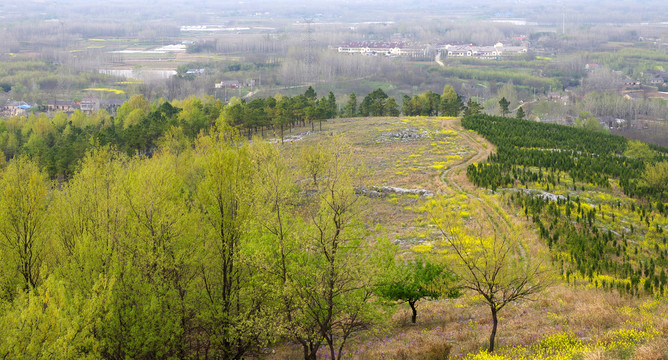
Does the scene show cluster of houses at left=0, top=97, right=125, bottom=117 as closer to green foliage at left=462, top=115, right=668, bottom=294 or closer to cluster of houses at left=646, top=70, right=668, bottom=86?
green foliage at left=462, top=115, right=668, bottom=294

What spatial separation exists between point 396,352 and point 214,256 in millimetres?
7724

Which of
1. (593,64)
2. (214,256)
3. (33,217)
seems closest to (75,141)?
(33,217)

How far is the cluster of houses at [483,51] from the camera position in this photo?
535 feet

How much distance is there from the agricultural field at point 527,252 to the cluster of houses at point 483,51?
12654cm

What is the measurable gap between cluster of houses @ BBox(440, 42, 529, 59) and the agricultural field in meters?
127

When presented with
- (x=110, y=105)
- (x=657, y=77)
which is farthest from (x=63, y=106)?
(x=657, y=77)

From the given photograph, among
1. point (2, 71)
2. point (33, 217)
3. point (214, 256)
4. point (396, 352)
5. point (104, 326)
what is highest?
point (2, 71)

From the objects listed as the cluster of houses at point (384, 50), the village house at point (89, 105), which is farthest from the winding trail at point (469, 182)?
the cluster of houses at point (384, 50)

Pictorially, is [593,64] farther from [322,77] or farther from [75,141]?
[75,141]

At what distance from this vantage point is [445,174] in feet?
127

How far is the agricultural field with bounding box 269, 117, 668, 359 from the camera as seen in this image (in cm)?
1503

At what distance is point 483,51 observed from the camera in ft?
546

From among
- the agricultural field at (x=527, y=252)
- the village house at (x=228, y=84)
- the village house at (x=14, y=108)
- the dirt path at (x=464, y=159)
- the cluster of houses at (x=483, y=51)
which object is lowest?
the agricultural field at (x=527, y=252)

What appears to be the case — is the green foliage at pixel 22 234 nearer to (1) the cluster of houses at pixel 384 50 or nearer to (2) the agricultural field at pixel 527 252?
(2) the agricultural field at pixel 527 252
